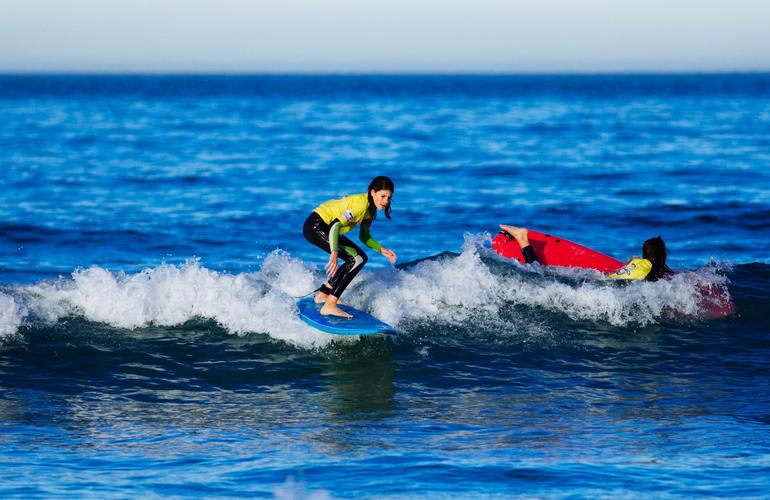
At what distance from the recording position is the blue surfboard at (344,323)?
10.4 meters

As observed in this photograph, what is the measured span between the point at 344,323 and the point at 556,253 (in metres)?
4.58

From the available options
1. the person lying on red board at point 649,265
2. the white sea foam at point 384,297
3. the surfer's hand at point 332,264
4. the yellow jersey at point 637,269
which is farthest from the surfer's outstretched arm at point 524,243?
the surfer's hand at point 332,264

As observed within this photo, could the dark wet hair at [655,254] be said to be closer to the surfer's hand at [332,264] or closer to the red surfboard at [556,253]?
the red surfboard at [556,253]

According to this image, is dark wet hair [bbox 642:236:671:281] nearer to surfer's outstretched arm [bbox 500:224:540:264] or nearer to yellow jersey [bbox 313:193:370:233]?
surfer's outstretched arm [bbox 500:224:540:264]

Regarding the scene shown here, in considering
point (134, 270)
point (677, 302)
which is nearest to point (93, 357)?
point (134, 270)

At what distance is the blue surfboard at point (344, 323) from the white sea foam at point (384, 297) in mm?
714

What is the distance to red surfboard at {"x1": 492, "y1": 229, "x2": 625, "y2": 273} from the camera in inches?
545

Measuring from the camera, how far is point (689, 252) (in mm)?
18531

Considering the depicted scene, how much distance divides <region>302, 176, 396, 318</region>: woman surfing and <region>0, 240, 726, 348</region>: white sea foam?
37.2 inches

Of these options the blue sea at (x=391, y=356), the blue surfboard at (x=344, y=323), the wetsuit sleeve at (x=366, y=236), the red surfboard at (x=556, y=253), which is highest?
the wetsuit sleeve at (x=366, y=236)

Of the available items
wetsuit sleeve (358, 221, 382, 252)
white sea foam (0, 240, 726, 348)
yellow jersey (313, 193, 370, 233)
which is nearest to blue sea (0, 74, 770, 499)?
white sea foam (0, 240, 726, 348)

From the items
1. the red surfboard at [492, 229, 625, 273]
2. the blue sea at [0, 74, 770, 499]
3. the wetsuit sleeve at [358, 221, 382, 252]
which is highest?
the wetsuit sleeve at [358, 221, 382, 252]

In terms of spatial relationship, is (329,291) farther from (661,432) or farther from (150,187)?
(150,187)

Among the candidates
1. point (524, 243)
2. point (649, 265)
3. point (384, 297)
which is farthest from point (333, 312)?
point (649, 265)
